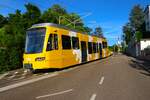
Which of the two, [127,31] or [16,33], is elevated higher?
[127,31]

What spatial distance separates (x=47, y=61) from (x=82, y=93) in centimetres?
1097

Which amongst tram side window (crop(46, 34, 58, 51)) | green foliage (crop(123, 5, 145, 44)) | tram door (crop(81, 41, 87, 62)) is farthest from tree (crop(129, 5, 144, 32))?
tram side window (crop(46, 34, 58, 51))

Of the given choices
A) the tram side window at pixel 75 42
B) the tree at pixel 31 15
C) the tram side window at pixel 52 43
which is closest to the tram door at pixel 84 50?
the tram side window at pixel 75 42

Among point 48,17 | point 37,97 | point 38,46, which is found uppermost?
point 48,17

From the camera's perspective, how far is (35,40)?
23.5 metres

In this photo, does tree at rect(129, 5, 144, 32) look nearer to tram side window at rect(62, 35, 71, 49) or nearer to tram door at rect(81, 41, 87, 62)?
tram door at rect(81, 41, 87, 62)

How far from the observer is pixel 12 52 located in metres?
29.1

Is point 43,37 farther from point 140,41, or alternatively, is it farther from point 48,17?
point 140,41

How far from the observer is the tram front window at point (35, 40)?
23.2 meters

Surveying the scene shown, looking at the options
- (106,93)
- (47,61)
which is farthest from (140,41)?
(106,93)

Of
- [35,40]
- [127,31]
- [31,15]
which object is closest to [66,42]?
[35,40]

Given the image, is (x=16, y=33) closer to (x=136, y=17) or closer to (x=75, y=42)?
(x=75, y=42)

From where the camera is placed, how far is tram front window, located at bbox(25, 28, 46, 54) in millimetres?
23172

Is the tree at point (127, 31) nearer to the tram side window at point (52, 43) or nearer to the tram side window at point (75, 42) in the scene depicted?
the tram side window at point (75, 42)
